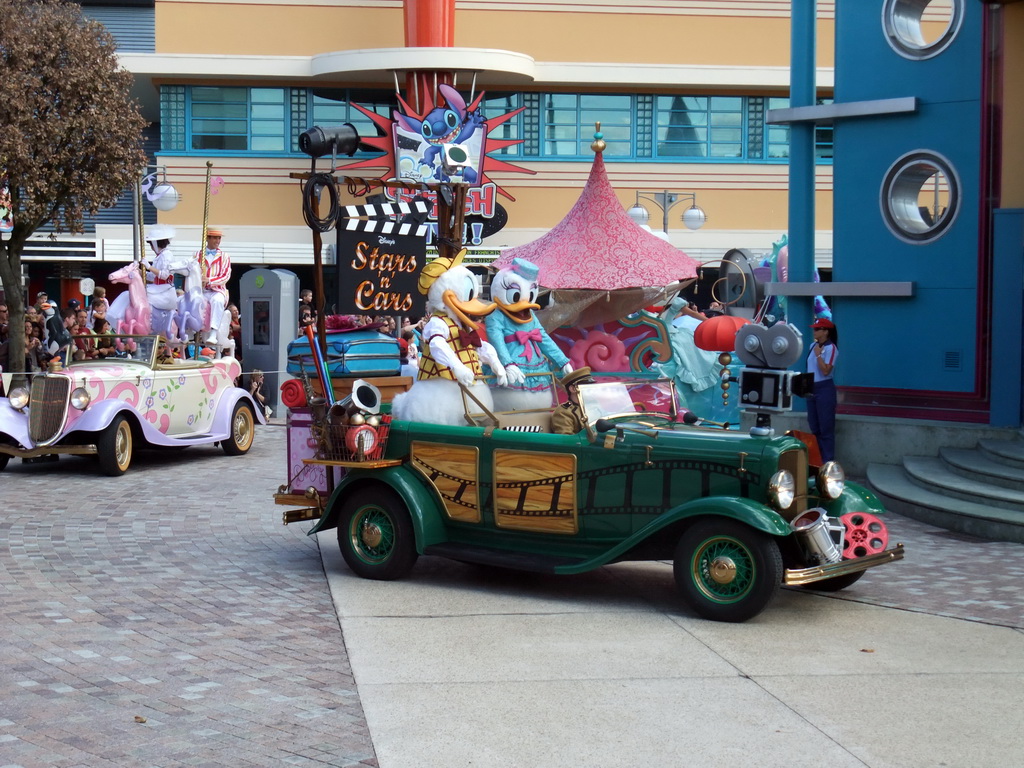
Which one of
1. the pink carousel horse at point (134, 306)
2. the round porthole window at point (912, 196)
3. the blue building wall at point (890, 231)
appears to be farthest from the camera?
the pink carousel horse at point (134, 306)

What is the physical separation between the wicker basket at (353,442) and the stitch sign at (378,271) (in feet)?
4.30

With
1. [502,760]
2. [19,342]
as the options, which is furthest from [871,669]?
[19,342]

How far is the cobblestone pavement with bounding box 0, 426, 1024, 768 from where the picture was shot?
5.11 metres

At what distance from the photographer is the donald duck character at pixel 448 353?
841 cm

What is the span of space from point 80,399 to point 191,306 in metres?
5.63

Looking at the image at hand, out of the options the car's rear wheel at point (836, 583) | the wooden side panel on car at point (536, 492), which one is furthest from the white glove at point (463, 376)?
the car's rear wheel at point (836, 583)

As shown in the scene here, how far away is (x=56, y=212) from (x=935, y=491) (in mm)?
13421

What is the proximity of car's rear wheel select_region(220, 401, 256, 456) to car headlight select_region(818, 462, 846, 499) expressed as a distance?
8.94 m

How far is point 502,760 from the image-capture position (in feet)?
16.1

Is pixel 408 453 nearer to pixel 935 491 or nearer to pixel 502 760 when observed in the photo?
pixel 502 760

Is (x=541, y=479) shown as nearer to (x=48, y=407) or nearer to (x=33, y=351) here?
(x=48, y=407)

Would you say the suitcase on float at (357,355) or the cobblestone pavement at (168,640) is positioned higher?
the suitcase on float at (357,355)

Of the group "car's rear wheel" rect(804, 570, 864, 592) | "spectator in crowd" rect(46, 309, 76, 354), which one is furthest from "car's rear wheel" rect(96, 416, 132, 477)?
"car's rear wheel" rect(804, 570, 864, 592)

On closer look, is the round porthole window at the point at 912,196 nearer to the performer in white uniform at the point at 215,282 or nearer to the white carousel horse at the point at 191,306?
the white carousel horse at the point at 191,306
